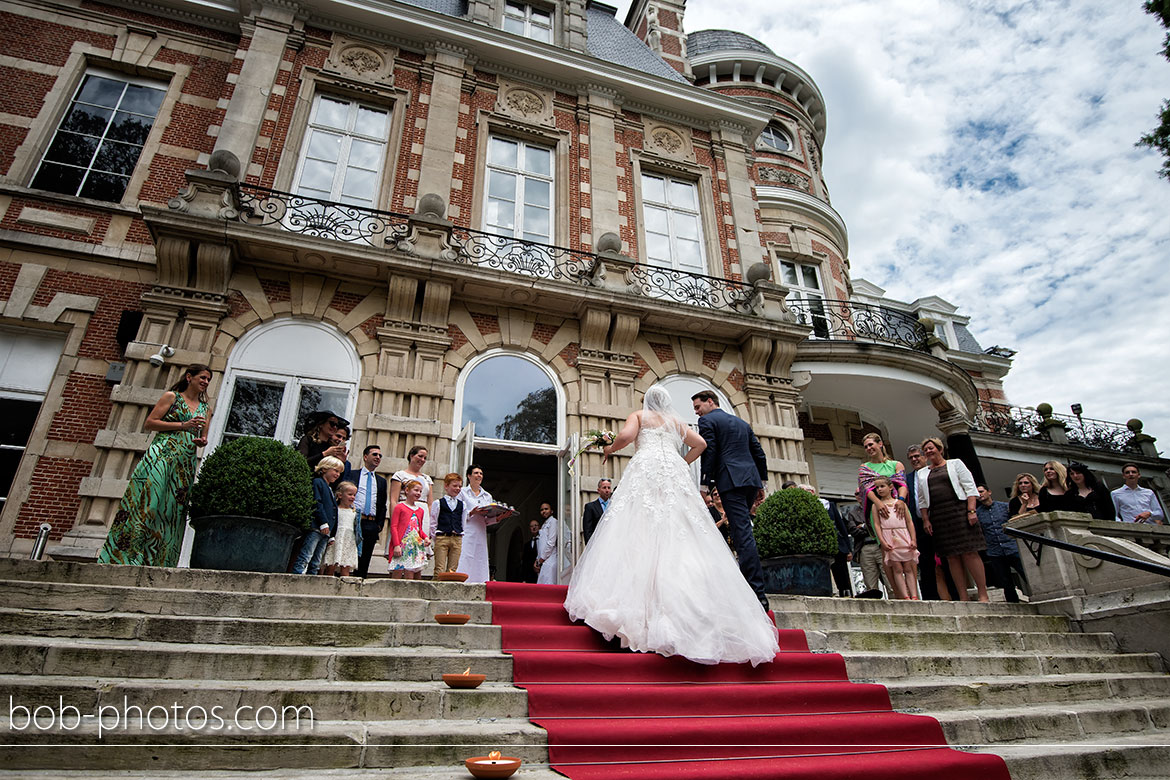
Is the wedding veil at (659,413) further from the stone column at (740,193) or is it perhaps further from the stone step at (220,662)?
the stone column at (740,193)

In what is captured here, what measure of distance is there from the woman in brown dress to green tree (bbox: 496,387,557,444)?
5.12 m

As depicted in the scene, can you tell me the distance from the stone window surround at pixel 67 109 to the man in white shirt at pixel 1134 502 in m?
13.9

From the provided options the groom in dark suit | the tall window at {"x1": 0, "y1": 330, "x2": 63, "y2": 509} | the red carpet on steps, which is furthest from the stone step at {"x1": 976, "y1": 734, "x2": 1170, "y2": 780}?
the tall window at {"x1": 0, "y1": 330, "x2": 63, "y2": 509}

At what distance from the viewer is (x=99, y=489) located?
23.2ft

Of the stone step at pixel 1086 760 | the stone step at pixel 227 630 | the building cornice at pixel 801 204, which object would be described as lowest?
the stone step at pixel 1086 760

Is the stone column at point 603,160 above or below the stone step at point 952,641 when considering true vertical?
above

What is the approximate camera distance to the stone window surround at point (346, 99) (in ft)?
32.5

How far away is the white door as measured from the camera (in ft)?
27.1

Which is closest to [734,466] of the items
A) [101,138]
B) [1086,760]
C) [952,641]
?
[952,641]

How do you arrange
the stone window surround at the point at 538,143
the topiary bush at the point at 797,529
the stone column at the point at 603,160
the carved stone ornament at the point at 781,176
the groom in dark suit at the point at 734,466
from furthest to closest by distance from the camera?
the carved stone ornament at the point at 781,176
the stone column at the point at 603,160
the stone window surround at the point at 538,143
the topiary bush at the point at 797,529
the groom in dark suit at the point at 734,466

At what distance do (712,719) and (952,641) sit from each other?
2885 millimetres

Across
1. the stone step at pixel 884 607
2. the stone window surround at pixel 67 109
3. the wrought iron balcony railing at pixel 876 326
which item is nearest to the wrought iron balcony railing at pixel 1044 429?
the wrought iron balcony railing at pixel 876 326

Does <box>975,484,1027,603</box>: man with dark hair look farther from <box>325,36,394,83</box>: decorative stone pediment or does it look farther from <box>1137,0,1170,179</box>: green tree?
<box>325,36,394,83</box>: decorative stone pediment

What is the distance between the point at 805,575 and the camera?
6199 mm
